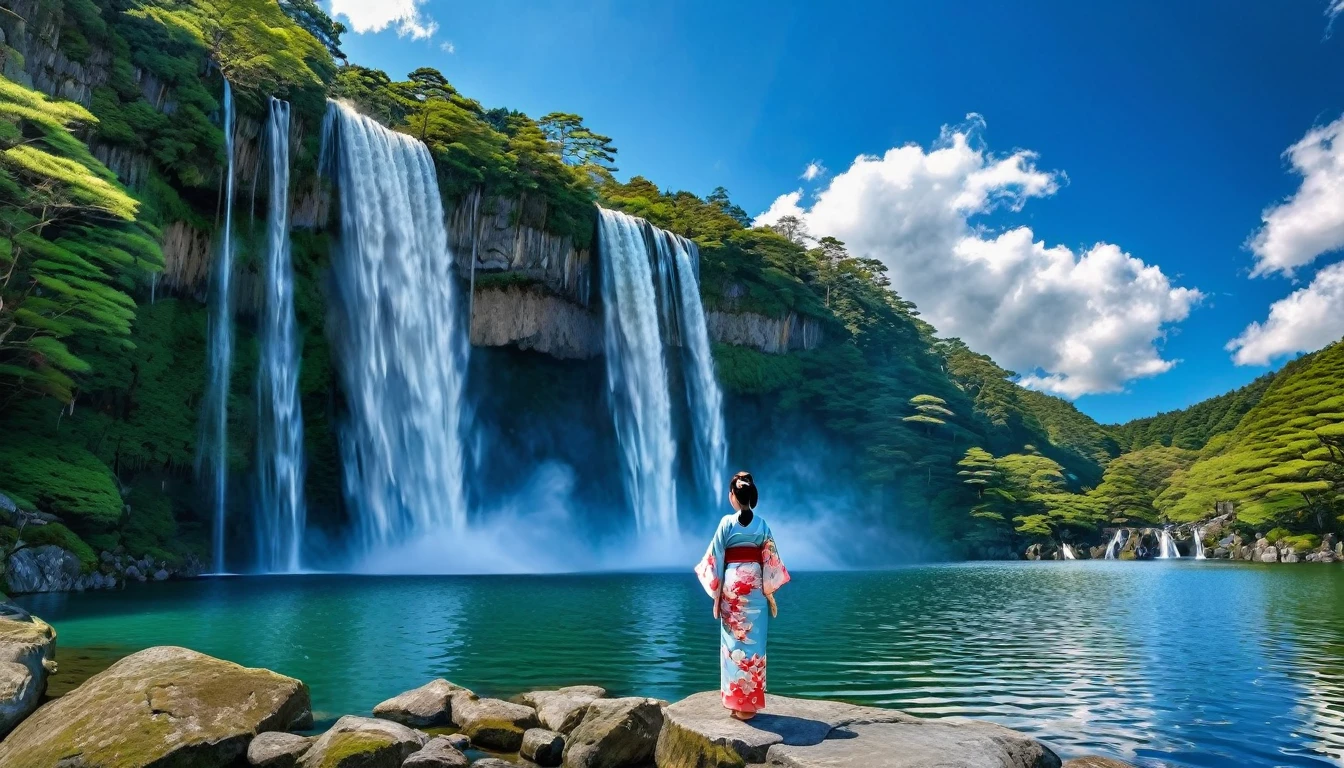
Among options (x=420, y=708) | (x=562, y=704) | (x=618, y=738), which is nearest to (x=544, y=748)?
(x=618, y=738)

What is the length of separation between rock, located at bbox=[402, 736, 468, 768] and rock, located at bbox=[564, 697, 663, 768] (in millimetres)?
767

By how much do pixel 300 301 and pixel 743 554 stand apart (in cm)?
2744

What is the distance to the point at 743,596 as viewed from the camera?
5379 mm

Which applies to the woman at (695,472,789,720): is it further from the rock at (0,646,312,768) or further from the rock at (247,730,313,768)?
the rock at (0,646,312,768)

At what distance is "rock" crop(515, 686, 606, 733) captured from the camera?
6715 mm

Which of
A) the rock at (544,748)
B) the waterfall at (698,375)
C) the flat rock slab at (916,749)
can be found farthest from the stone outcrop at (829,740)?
the waterfall at (698,375)

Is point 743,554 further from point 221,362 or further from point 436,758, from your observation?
point 221,362

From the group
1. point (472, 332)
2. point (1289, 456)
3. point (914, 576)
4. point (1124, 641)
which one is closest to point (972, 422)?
point (1289, 456)

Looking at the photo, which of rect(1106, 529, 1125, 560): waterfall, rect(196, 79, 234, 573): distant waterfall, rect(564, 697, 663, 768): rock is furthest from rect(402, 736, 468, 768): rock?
rect(1106, 529, 1125, 560): waterfall

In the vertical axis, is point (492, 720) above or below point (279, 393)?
below

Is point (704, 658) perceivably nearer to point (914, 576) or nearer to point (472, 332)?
point (914, 576)

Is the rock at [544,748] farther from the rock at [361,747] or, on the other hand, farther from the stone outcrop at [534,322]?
the stone outcrop at [534,322]

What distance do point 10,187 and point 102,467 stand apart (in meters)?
7.08

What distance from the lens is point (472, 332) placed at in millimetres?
34125
